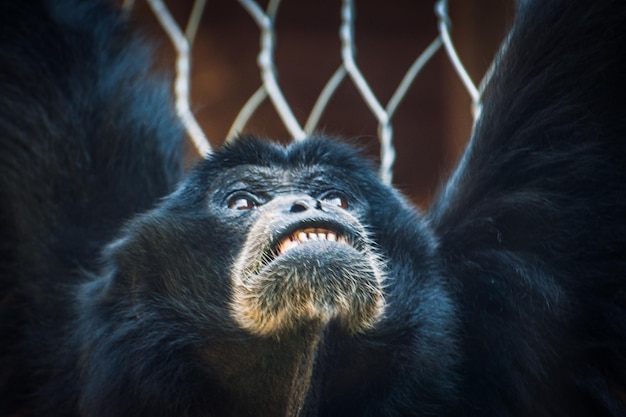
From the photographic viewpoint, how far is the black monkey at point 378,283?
8.08ft

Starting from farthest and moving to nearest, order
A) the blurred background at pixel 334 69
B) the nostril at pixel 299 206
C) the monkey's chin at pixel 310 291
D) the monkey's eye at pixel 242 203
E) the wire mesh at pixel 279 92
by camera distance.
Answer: the blurred background at pixel 334 69
the wire mesh at pixel 279 92
the monkey's eye at pixel 242 203
the nostril at pixel 299 206
the monkey's chin at pixel 310 291

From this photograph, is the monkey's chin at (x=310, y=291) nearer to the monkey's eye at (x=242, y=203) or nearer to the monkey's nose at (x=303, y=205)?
the monkey's nose at (x=303, y=205)

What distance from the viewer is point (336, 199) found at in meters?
2.68

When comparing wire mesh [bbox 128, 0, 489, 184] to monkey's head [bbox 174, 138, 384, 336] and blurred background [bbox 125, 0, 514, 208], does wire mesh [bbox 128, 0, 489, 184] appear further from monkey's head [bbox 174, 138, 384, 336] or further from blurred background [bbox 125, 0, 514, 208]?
blurred background [bbox 125, 0, 514, 208]

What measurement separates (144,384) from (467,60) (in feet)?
9.24

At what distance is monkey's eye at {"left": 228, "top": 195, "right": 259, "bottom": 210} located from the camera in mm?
2666

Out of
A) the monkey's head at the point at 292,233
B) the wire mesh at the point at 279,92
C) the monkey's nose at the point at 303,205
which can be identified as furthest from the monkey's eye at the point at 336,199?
the wire mesh at the point at 279,92

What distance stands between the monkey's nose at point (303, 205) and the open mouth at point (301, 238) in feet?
0.21

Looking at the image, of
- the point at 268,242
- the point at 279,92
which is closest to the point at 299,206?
the point at 268,242

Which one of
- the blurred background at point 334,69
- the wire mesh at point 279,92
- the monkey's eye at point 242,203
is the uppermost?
the blurred background at point 334,69

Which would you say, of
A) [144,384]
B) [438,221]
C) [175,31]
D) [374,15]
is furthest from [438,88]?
[144,384]

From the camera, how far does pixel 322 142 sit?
2.79 m

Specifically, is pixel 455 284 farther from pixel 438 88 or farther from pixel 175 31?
pixel 438 88

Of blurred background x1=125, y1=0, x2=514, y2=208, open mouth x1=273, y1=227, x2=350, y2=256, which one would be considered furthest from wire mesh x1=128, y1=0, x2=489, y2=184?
blurred background x1=125, y1=0, x2=514, y2=208
